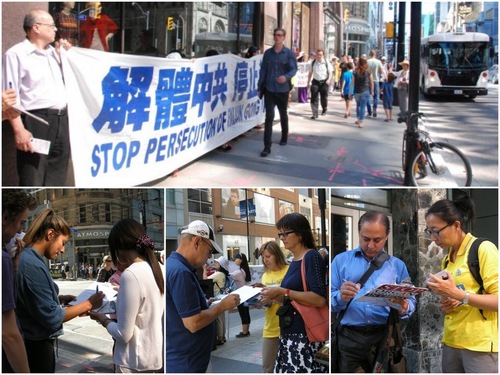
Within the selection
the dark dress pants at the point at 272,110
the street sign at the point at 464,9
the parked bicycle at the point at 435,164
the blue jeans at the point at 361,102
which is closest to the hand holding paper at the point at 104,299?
the dark dress pants at the point at 272,110

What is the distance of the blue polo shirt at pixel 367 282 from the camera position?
13.5 ft

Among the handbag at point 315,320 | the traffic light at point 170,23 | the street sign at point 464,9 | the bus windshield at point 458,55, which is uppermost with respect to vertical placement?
the street sign at point 464,9

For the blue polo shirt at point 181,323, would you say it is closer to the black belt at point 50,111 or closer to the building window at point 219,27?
the black belt at point 50,111

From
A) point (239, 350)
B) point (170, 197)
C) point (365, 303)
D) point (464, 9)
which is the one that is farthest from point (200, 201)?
point (464, 9)

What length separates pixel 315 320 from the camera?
14.4ft

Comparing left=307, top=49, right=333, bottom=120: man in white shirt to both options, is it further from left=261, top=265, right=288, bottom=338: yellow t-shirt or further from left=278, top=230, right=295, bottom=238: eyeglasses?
left=261, top=265, right=288, bottom=338: yellow t-shirt

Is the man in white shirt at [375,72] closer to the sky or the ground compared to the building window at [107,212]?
closer to the sky

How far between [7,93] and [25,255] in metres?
1.33

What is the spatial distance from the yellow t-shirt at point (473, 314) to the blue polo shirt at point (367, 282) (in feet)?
1.01

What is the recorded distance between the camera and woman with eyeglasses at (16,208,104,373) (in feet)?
13.3

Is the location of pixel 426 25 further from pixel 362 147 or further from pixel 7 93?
pixel 7 93

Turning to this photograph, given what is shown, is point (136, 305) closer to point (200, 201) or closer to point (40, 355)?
point (40, 355)

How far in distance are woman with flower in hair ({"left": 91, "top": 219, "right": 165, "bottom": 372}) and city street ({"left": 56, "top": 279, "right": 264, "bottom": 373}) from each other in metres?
0.18

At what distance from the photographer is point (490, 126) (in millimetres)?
6656
